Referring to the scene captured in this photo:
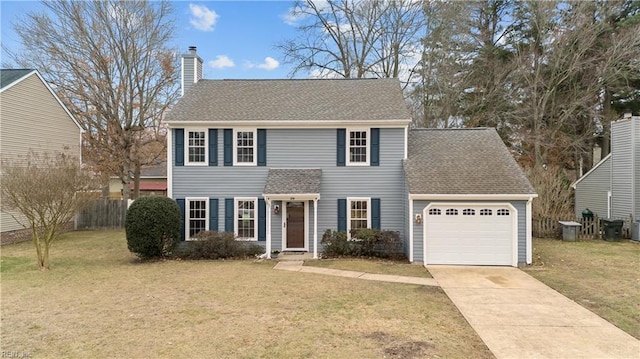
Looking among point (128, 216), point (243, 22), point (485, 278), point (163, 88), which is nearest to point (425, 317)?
point (485, 278)

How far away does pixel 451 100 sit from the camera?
2375cm

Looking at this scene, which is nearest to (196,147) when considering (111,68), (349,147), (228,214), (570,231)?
(228,214)

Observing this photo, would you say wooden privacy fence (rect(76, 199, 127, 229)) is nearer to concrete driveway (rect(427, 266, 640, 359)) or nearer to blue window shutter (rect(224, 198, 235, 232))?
blue window shutter (rect(224, 198, 235, 232))

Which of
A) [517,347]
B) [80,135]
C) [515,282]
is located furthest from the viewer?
[80,135]

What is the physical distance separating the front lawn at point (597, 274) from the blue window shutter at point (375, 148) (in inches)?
247

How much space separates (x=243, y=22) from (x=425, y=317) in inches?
602

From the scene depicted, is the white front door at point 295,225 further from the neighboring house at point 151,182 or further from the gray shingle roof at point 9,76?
the neighboring house at point 151,182

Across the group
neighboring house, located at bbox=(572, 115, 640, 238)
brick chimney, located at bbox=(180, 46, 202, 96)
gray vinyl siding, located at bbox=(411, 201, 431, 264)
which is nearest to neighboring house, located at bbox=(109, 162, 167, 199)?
brick chimney, located at bbox=(180, 46, 202, 96)

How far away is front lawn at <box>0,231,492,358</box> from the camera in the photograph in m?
5.56

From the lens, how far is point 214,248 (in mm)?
13023

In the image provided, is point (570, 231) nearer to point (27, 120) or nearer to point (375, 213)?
point (375, 213)

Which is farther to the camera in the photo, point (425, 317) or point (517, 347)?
point (425, 317)

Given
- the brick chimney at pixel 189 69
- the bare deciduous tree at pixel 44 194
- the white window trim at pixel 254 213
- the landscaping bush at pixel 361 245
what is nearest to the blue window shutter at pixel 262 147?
the white window trim at pixel 254 213

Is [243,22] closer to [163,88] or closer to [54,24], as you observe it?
[163,88]
